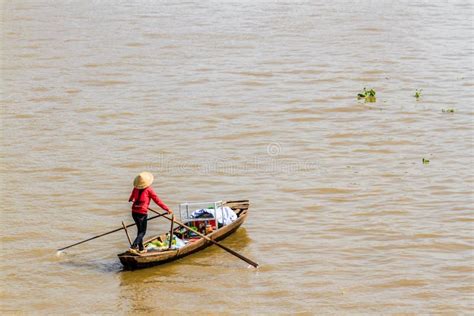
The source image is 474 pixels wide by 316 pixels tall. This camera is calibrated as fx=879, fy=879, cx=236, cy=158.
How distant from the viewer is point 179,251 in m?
12.0

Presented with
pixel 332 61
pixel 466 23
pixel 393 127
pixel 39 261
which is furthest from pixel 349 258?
pixel 466 23

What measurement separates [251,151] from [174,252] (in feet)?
15.7

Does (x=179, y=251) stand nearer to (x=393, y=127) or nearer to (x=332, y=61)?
(x=393, y=127)

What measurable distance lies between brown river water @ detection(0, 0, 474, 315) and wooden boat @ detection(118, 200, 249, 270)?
145 mm

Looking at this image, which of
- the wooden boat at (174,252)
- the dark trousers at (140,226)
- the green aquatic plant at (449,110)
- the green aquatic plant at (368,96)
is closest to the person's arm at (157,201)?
the dark trousers at (140,226)

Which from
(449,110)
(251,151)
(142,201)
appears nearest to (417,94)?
(449,110)

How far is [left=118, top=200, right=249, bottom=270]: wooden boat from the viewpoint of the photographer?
11.6m

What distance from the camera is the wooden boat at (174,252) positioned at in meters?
11.6

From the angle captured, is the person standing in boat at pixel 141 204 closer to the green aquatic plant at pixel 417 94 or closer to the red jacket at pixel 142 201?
the red jacket at pixel 142 201


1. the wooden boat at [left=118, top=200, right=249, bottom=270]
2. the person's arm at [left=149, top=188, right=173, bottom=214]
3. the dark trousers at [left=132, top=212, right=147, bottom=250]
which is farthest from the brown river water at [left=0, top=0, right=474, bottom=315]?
the person's arm at [left=149, top=188, right=173, bottom=214]

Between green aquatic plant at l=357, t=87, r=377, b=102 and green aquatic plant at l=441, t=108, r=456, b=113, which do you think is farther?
green aquatic plant at l=357, t=87, r=377, b=102

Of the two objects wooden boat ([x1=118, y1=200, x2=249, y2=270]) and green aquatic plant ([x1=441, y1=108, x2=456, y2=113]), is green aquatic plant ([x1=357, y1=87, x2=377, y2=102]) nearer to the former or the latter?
green aquatic plant ([x1=441, y1=108, x2=456, y2=113])

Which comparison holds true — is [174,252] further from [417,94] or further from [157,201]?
[417,94]

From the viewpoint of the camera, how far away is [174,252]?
1190cm
